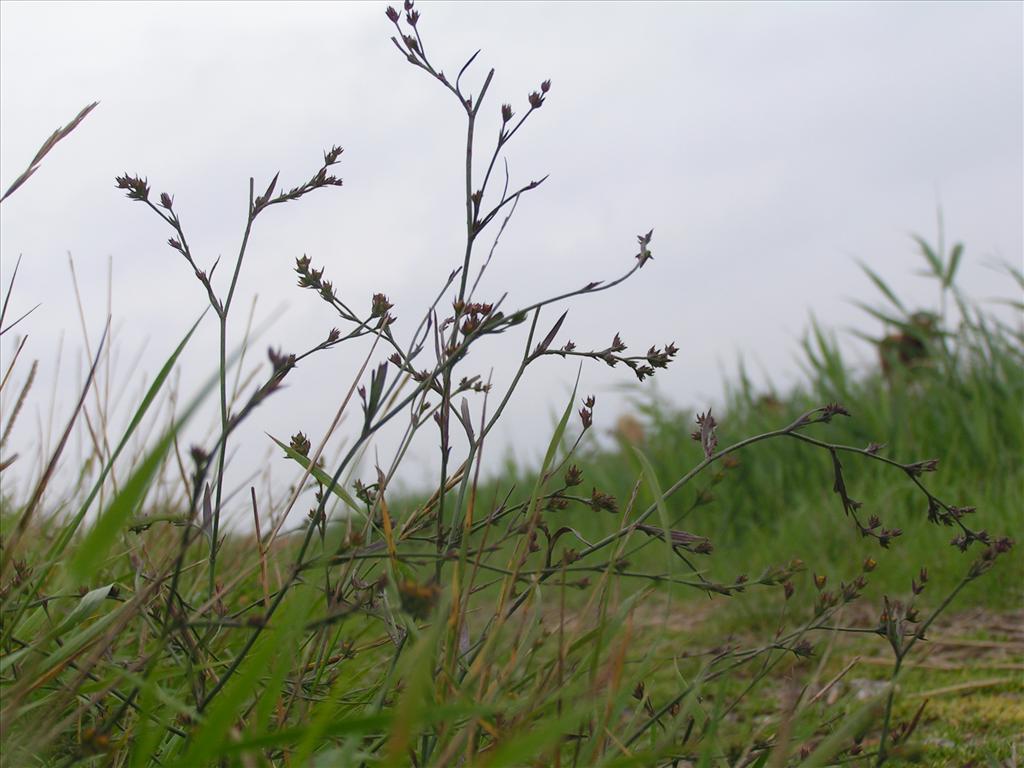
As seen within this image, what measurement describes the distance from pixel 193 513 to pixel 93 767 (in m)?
0.83

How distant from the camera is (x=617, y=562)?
134cm

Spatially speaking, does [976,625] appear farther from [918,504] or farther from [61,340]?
[61,340]

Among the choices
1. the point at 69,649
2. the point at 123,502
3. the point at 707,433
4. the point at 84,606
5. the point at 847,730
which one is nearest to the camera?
the point at 123,502

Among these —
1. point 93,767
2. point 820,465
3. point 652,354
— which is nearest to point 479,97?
point 652,354

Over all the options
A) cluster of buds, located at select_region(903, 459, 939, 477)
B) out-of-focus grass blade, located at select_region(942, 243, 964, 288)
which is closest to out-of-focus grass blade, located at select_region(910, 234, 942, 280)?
out-of-focus grass blade, located at select_region(942, 243, 964, 288)

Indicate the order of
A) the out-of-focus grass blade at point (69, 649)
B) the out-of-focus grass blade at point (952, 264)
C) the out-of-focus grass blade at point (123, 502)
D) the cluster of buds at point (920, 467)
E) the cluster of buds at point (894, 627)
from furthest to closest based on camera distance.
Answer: the out-of-focus grass blade at point (952, 264) → the cluster of buds at point (920, 467) → the cluster of buds at point (894, 627) → the out-of-focus grass blade at point (69, 649) → the out-of-focus grass blade at point (123, 502)

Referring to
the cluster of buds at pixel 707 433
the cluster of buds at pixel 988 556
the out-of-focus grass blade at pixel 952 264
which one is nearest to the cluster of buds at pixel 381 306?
the cluster of buds at pixel 707 433

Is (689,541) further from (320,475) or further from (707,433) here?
(320,475)

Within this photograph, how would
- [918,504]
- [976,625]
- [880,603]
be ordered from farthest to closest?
[918,504], [880,603], [976,625]

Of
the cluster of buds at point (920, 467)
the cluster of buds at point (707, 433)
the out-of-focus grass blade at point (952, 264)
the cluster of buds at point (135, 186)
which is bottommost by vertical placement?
the cluster of buds at point (920, 467)

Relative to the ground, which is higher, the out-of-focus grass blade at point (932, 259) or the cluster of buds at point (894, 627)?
the out-of-focus grass blade at point (932, 259)

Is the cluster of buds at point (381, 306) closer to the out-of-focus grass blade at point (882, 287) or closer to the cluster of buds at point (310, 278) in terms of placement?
the cluster of buds at point (310, 278)

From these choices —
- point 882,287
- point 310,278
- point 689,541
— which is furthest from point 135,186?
point 882,287

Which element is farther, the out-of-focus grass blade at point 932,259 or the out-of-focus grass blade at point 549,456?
the out-of-focus grass blade at point 932,259
